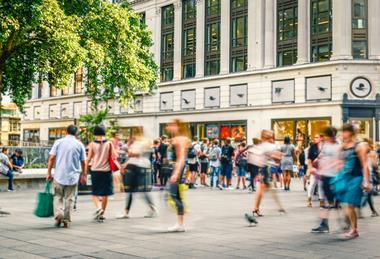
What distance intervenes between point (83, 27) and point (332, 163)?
17558 mm

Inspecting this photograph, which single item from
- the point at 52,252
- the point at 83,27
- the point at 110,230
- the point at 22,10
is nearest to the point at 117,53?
the point at 83,27

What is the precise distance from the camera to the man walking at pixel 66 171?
9242 millimetres

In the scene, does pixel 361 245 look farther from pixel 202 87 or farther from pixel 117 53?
pixel 202 87

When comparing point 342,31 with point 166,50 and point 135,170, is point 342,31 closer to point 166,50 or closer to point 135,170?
point 166,50

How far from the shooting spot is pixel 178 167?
8.81 m

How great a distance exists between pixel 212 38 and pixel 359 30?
12.5m

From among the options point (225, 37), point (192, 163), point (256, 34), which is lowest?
point (192, 163)

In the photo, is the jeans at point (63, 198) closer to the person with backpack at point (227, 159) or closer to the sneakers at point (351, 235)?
the sneakers at point (351, 235)

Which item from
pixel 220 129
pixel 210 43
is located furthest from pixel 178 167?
pixel 210 43

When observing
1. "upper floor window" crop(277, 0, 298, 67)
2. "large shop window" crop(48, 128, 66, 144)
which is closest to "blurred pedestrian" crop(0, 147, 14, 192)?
"upper floor window" crop(277, 0, 298, 67)

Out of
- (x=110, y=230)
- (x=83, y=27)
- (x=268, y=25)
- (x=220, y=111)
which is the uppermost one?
(x=268, y=25)

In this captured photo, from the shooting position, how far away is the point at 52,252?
6.80 m

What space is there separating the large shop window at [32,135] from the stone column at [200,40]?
88.7 ft

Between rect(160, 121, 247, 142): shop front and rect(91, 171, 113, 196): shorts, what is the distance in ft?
92.3
